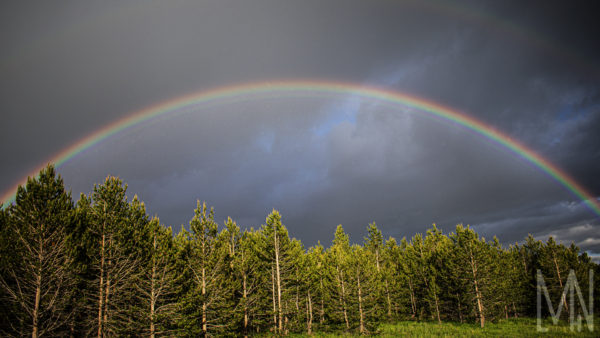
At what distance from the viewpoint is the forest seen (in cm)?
1440

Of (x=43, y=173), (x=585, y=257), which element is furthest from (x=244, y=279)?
(x=585, y=257)

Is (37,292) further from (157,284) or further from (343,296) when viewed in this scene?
(343,296)

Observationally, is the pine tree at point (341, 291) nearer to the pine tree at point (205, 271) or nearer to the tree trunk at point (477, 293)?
Answer: the pine tree at point (205, 271)

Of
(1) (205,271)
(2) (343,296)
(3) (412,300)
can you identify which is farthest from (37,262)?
(3) (412,300)

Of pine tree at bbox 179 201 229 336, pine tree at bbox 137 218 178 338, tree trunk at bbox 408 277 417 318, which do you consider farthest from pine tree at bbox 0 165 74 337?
tree trunk at bbox 408 277 417 318

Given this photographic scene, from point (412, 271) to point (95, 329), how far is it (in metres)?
46.7

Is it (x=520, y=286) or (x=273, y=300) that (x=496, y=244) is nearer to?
(x=520, y=286)

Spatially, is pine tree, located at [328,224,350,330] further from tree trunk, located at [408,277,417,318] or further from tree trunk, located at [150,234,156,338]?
tree trunk, located at [408,277,417,318]

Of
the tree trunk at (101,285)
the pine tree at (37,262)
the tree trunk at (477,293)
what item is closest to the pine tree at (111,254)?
the tree trunk at (101,285)

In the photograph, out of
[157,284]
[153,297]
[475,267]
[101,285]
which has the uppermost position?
[101,285]

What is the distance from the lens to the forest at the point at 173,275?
47.2ft

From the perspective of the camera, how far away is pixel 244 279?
2541 centimetres

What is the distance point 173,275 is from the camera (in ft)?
62.7

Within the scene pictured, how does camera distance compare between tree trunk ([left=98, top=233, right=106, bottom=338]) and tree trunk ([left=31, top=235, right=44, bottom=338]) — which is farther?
tree trunk ([left=98, top=233, right=106, bottom=338])
